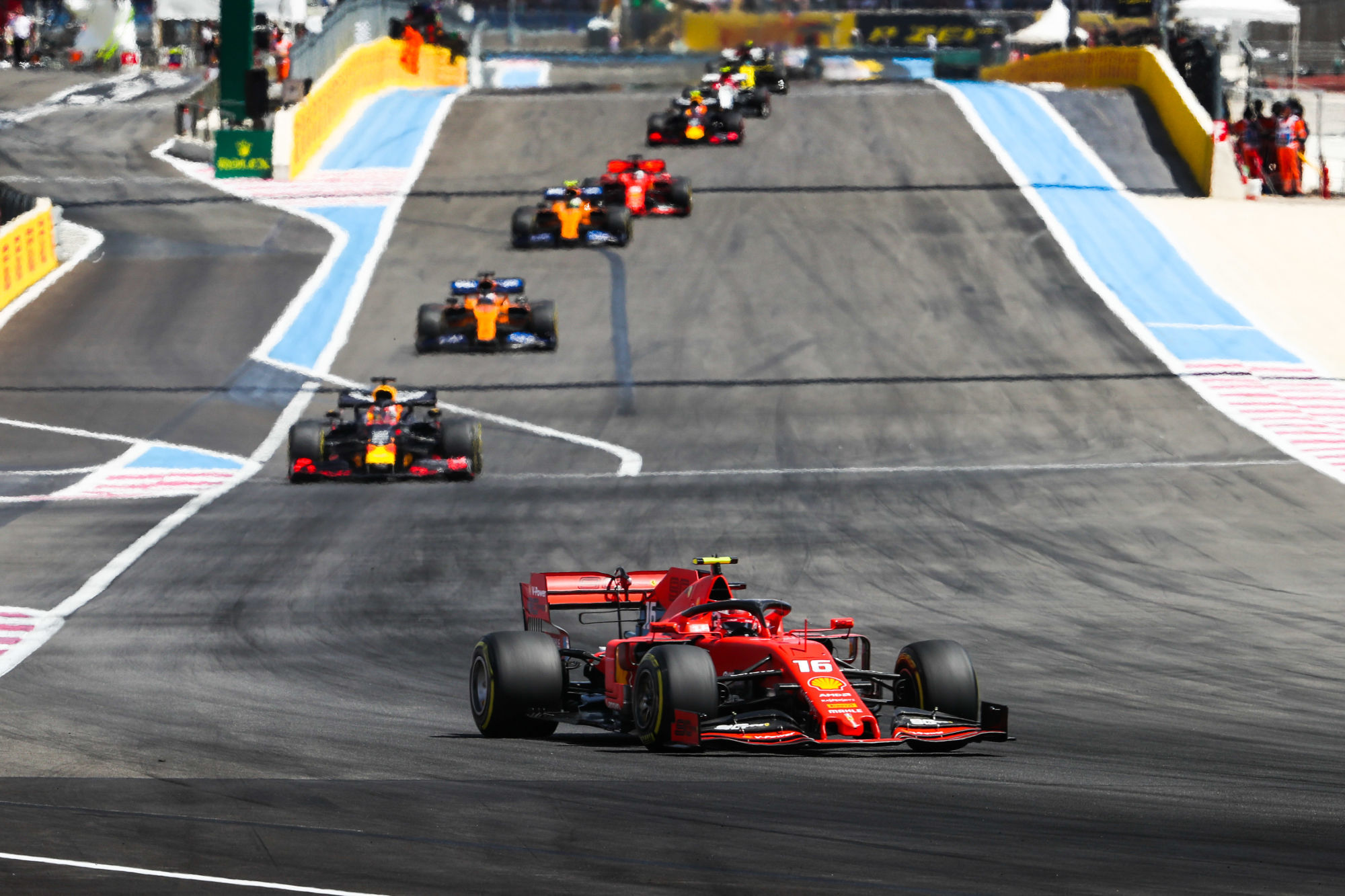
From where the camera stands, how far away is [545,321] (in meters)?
31.9

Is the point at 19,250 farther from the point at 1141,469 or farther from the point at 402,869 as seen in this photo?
the point at 402,869

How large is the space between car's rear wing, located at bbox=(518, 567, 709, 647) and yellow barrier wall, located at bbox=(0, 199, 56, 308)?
80.9 feet

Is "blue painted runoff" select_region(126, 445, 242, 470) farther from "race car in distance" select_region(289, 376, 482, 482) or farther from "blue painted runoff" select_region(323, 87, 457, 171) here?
"blue painted runoff" select_region(323, 87, 457, 171)

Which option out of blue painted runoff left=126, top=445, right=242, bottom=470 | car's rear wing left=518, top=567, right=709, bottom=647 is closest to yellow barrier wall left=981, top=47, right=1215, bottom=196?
blue painted runoff left=126, top=445, right=242, bottom=470

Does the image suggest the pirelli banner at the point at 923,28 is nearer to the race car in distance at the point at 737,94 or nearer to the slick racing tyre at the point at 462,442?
the race car in distance at the point at 737,94

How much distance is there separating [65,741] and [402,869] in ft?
14.4

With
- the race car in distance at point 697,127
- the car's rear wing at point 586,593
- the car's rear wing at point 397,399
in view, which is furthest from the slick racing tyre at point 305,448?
the race car in distance at point 697,127

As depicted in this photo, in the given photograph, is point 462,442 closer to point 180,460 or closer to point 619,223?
point 180,460

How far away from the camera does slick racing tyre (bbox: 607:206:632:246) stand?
125ft

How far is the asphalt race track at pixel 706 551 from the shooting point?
882 cm

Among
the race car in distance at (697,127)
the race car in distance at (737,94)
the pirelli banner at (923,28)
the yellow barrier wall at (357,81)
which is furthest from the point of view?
the pirelli banner at (923,28)

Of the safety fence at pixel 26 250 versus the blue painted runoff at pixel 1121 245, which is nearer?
the blue painted runoff at pixel 1121 245

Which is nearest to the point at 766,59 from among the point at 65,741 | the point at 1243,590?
the point at 1243,590

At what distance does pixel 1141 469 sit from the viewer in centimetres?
2536
